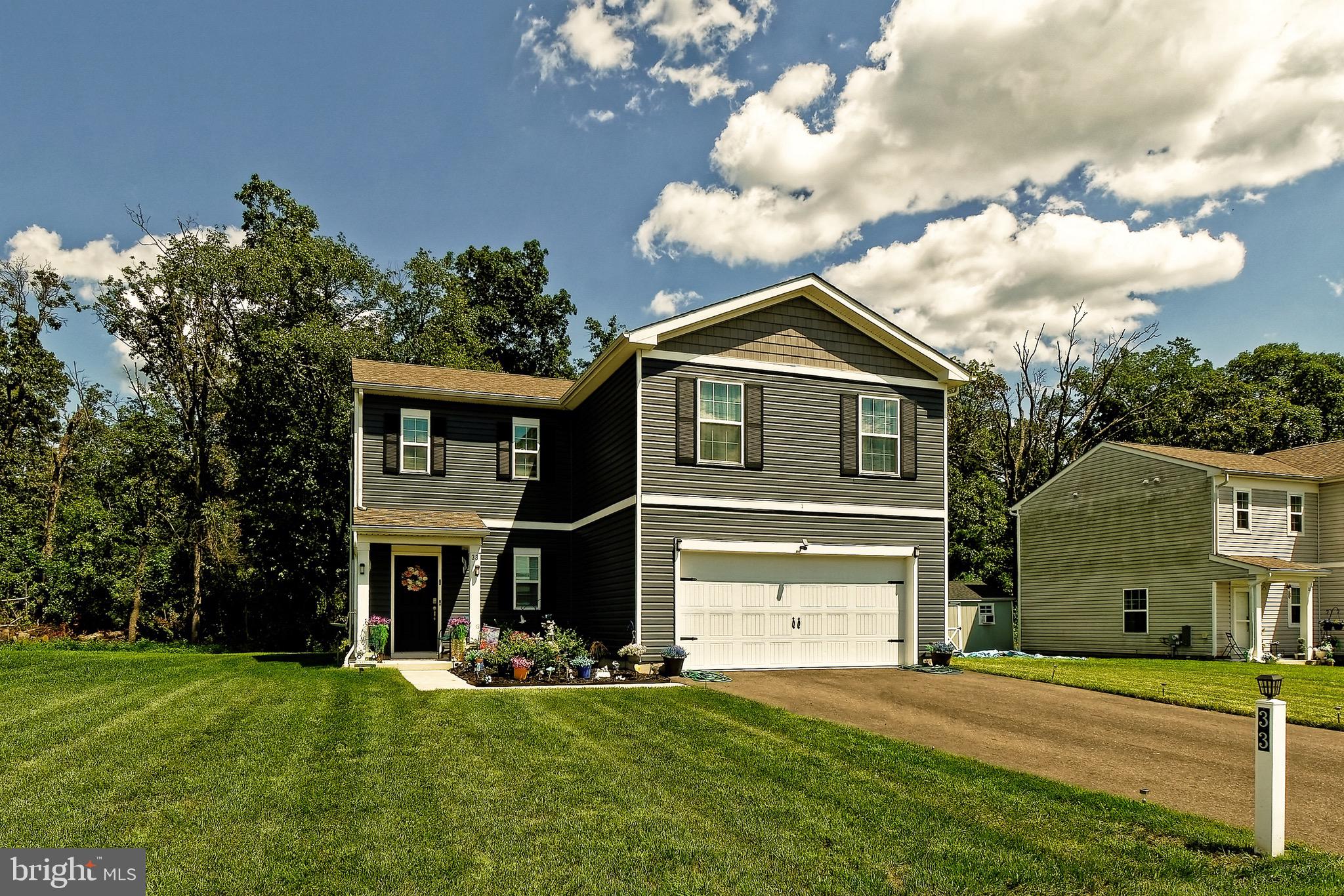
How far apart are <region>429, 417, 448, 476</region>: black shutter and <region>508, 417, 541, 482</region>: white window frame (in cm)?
140

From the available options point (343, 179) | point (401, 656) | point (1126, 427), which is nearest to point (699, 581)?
point (401, 656)

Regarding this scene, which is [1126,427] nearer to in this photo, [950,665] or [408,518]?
[950,665]

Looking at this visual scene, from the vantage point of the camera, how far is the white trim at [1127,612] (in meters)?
27.3

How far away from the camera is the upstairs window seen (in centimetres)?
2595

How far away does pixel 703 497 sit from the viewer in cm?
1689

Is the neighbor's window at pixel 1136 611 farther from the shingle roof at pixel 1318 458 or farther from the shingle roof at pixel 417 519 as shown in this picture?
the shingle roof at pixel 417 519

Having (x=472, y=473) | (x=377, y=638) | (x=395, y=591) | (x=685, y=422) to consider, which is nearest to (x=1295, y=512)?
(x=685, y=422)

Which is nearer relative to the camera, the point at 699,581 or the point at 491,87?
the point at 699,581

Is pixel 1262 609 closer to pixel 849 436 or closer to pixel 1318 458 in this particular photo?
pixel 1318 458

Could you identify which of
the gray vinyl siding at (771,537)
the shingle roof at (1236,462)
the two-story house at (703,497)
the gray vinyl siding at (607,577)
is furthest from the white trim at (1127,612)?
the gray vinyl siding at (607,577)

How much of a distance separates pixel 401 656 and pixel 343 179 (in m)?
16.3

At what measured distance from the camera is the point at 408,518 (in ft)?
61.7

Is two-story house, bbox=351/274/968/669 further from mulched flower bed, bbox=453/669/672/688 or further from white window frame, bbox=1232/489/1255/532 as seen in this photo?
white window frame, bbox=1232/489/1255/532

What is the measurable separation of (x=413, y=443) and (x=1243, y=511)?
22130 millimetres
